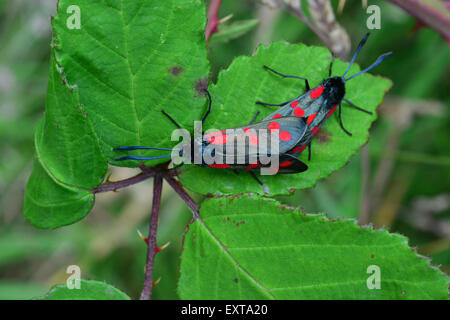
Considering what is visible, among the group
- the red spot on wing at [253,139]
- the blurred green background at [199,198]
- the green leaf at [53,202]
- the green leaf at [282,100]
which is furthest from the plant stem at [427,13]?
the green leaf at [53,202]

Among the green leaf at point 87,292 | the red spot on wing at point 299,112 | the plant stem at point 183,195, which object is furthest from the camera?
the red spot on wing at point 299,112

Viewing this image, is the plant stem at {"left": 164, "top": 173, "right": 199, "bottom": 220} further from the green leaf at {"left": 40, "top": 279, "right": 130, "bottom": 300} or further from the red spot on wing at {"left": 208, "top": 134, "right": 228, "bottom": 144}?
the green leaf at {"left": 40, "top": 279, "right": 130, "bottom": 300}

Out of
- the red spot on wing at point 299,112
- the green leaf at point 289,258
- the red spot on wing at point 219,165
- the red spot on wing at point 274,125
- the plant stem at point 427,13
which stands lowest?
the green leaf at point 289,258

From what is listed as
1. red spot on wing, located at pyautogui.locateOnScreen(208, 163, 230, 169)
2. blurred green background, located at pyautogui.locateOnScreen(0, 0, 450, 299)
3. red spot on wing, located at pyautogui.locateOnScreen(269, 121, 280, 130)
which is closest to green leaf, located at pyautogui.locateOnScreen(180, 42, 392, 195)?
red spot on wing, located at pyautogui.locateOnScreen(208, 163, 230, 169)

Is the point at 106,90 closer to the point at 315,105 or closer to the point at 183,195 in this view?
the point at 183,195

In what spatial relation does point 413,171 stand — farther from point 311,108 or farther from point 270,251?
point 270,251

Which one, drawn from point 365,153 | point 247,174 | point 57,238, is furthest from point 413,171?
point 57,238

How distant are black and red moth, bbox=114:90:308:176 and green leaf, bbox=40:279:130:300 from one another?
23.8 inches

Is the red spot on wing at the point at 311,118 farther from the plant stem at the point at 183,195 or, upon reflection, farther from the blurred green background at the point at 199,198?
the blurred green background at the point at 199,198

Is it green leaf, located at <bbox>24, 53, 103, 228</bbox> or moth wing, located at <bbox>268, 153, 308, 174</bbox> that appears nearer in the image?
green leaf, located at <bbox>24, 53, 103, 228</bbox>

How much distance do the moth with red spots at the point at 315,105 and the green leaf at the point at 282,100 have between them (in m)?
0.04

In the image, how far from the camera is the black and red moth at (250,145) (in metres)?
2.20

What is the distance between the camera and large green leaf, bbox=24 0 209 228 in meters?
1.86
